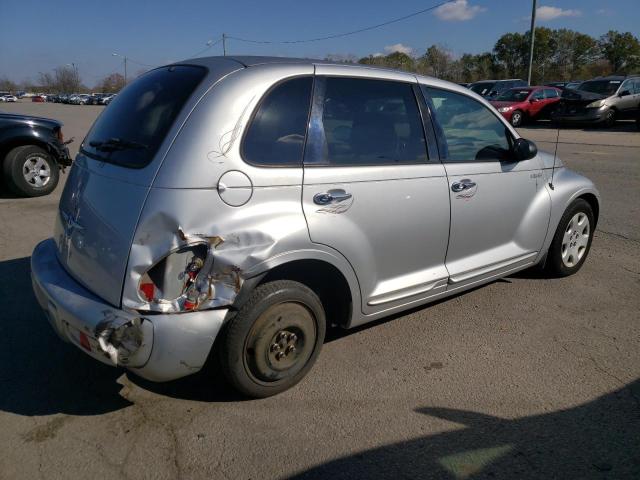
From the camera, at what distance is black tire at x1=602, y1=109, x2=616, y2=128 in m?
18.8

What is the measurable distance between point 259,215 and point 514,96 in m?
21.9

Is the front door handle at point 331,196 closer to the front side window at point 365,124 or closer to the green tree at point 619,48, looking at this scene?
the front side window at point 365,124

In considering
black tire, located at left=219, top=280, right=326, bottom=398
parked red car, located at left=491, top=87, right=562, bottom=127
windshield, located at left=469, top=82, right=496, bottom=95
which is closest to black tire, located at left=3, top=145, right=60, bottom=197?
black tire, located at left=219, top=280, right=326, bottom=398

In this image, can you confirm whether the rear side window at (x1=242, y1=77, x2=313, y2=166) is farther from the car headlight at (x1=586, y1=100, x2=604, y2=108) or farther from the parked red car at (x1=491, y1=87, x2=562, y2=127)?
the parked red car at (x1=491, y1=87, x2=562, y2=127)

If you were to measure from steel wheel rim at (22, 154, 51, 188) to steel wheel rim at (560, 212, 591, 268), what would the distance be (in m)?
7.51

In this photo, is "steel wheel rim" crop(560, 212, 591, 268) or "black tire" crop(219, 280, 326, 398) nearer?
"black tire" crop(219, 280, 326, 398)

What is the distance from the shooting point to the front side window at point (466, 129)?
356 centimetres

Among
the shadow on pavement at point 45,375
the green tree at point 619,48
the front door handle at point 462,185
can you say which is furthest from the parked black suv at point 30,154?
the green tree at point 619,48

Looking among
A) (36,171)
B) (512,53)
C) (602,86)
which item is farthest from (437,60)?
(36,171)

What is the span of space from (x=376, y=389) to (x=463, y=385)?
0.53 metres

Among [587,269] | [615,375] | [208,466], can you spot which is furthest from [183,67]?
[587,269]

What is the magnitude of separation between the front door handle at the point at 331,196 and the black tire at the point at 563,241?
8.09ft

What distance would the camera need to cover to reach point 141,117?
290 centimetres

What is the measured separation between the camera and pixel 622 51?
5684 cm
